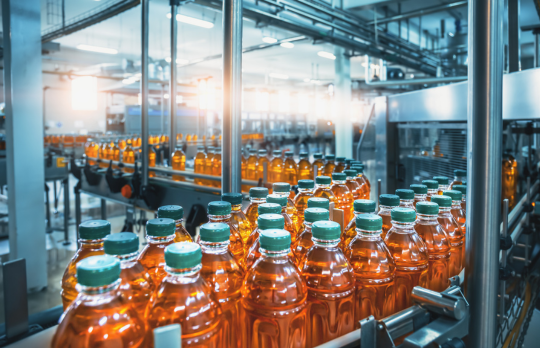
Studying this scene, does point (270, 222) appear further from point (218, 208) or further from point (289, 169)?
point (289, 169)

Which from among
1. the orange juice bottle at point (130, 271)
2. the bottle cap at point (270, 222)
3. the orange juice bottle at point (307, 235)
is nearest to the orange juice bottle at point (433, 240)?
the orange juice bottle at point (307, 235)

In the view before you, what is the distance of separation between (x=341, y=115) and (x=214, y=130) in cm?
581

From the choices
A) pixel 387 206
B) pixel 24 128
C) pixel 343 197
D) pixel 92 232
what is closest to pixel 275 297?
pixel 92 232

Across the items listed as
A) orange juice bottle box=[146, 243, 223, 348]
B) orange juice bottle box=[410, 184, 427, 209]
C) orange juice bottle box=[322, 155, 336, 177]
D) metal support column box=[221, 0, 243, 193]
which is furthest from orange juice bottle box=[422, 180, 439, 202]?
orange juice bottle box=[146, 243, 223, 348]

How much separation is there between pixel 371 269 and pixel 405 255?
0.33 ft

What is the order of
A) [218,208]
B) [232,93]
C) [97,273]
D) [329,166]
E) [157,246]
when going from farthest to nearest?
[329,166]
[232,93]
[218,208]
[157,246]
[97,273]

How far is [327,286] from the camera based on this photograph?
1.95 feet

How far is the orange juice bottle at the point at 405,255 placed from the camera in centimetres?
70

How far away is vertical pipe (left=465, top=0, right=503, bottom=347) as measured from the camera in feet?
2.03

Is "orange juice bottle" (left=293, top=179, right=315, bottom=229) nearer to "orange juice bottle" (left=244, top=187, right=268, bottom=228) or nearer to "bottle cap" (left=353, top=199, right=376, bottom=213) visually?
"orange juice bottle" (left=244, top=187, right=268, bottom=228)

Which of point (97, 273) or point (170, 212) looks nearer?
point (97, 273)

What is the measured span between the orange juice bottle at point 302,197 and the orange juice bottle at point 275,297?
0.41 m

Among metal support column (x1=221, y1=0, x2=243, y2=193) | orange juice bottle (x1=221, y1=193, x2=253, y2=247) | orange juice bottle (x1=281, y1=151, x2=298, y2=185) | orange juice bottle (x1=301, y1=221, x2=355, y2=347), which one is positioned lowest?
orange juice bottle (x1=301, y1=221, x2=355, y2=347)

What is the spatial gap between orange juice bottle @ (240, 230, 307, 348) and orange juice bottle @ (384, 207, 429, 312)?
0.78ft
